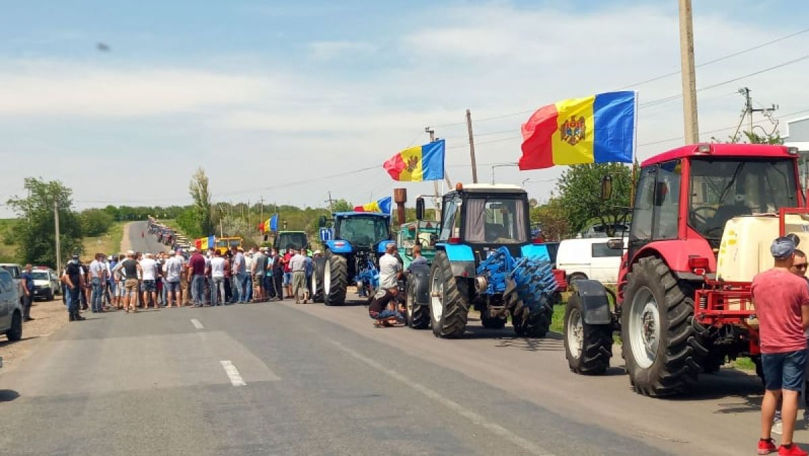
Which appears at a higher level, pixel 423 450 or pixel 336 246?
pixel 336 246

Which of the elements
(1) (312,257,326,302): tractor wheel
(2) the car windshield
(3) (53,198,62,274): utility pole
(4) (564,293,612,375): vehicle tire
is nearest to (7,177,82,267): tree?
(3) (53,198,62,274): utility pole

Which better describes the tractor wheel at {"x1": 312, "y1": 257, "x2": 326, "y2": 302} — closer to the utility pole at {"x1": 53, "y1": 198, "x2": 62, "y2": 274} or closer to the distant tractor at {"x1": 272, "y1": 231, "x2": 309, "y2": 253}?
the distant tractor at {"x1": 272, "y1": 231, "x2": 309, "y2": 253}

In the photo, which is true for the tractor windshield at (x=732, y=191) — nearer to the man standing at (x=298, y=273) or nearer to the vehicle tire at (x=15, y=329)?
the vehicle tire at (x=15, y=329)

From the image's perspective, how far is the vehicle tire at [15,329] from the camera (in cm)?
1869

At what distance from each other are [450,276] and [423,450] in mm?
8324

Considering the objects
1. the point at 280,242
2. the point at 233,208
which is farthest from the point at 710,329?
the point at 233,208

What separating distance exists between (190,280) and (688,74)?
18199 millimetres

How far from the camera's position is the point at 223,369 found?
40.5 feet

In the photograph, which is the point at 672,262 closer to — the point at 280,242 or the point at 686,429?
the point at 686,429

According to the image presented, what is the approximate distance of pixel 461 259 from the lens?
15648mm

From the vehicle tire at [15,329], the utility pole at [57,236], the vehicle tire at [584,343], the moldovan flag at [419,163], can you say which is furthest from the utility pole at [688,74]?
the utility pole at [57,236]

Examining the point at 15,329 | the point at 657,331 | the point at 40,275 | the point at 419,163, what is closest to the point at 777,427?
the point at 657,331

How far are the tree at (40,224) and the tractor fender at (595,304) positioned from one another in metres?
73.6

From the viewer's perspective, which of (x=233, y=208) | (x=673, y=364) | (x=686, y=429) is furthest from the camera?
(x=233, y=208)
